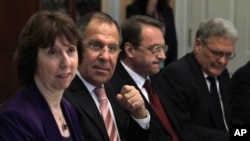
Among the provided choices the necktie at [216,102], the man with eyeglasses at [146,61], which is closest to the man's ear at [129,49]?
the man with eyeglasses at [146,61]

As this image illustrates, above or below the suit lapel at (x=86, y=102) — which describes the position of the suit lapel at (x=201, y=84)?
below

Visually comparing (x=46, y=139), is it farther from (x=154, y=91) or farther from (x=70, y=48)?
(x=154, y=91)

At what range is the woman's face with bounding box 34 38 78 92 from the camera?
1.69 meters

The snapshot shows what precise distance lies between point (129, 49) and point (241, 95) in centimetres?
90

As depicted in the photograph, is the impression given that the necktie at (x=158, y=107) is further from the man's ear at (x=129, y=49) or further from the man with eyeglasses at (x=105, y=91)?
the man with eyeglasses at (x=105, y=91)

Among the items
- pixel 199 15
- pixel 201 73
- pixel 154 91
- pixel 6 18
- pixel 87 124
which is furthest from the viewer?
pixel 199 15

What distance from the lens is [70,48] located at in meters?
1.76

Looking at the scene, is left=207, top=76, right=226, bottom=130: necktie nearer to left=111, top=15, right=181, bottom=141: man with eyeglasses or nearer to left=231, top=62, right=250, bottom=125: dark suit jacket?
left=231, top=62, right=250, bottom=125: dark suit jacket

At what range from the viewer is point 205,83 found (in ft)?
9.32

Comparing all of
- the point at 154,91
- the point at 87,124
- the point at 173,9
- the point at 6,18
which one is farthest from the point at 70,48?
the point at 173,9

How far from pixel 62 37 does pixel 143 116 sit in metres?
0.63

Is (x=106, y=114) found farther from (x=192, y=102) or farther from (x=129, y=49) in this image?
(x=192, y=102)

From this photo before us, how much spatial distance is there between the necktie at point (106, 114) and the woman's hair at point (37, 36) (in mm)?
445

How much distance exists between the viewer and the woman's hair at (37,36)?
5.48 ft
